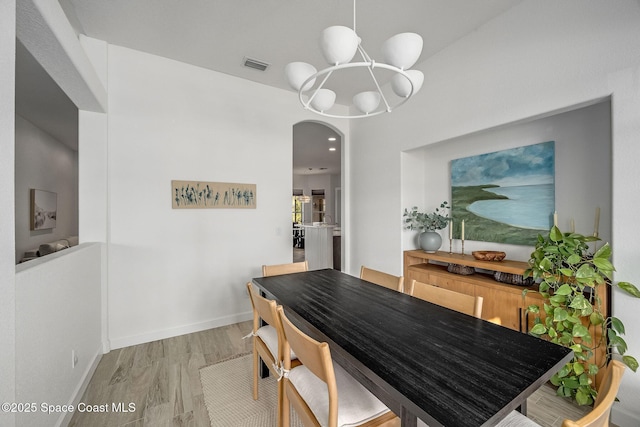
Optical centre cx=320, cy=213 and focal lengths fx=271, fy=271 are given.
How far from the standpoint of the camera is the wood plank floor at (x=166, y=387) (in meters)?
1.74

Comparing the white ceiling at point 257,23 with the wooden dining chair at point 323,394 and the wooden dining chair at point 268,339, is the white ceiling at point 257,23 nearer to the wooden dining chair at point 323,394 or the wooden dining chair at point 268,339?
the wooden dining chair at point 268,339

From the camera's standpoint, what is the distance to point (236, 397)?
6.32 ft

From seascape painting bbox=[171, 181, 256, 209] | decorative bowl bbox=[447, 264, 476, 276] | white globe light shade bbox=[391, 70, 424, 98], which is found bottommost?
decorative bowl bbox=[447, 264, 476, 276]

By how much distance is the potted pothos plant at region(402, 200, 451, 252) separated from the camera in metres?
3.01

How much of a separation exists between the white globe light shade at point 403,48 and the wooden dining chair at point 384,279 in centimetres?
136

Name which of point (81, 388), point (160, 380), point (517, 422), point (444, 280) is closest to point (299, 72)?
point (517, 422)

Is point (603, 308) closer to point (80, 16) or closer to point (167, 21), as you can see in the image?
point (167, 21)

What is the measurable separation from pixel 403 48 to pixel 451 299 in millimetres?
1418

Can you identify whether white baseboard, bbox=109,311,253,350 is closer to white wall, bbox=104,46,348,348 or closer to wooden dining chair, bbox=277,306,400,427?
white wall, bbox=104,46,348,348

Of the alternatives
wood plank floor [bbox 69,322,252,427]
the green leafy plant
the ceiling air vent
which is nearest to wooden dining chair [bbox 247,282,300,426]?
wood plank floor [bbox 69,322,252,427]

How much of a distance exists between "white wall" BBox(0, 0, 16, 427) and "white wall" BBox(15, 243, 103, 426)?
9.3 inches

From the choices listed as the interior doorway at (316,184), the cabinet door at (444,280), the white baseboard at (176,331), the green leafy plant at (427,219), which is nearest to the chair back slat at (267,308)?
the white baseboard at (176,331)

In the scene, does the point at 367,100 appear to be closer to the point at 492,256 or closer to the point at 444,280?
the point at 492,256

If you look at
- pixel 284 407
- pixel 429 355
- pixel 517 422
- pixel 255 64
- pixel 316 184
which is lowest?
pixel 284 407
